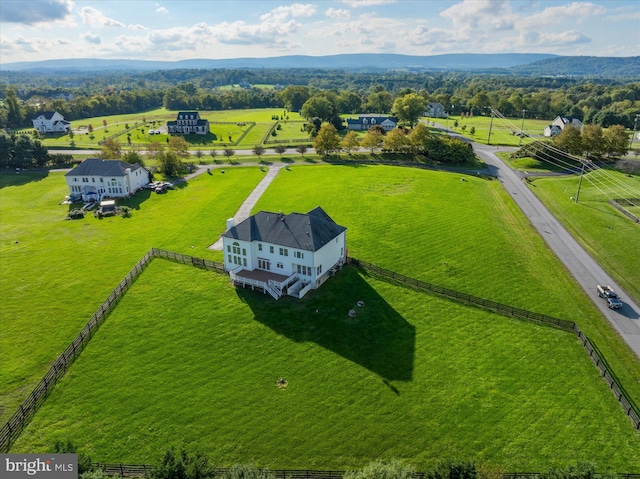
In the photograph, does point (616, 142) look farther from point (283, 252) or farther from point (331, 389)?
point (331, 389)

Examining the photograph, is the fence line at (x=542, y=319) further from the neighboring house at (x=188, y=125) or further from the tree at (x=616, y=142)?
the neighboring house at (x=188, y=125)

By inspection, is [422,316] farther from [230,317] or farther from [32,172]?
[32,172]

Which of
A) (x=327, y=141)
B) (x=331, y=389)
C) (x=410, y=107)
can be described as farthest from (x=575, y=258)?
(x=410, y=107)

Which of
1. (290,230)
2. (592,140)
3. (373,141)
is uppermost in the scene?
(592,140)

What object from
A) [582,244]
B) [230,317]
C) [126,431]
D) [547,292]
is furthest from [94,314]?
[582,244]

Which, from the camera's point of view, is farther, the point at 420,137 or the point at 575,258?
the point at 420,137

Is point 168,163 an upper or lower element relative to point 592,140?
lower

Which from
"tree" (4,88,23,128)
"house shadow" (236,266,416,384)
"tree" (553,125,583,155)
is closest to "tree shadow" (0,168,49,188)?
"house shadow" (236,266,416,384)

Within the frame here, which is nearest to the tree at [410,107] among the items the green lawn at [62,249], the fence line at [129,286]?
the green lawn at [62,249]
